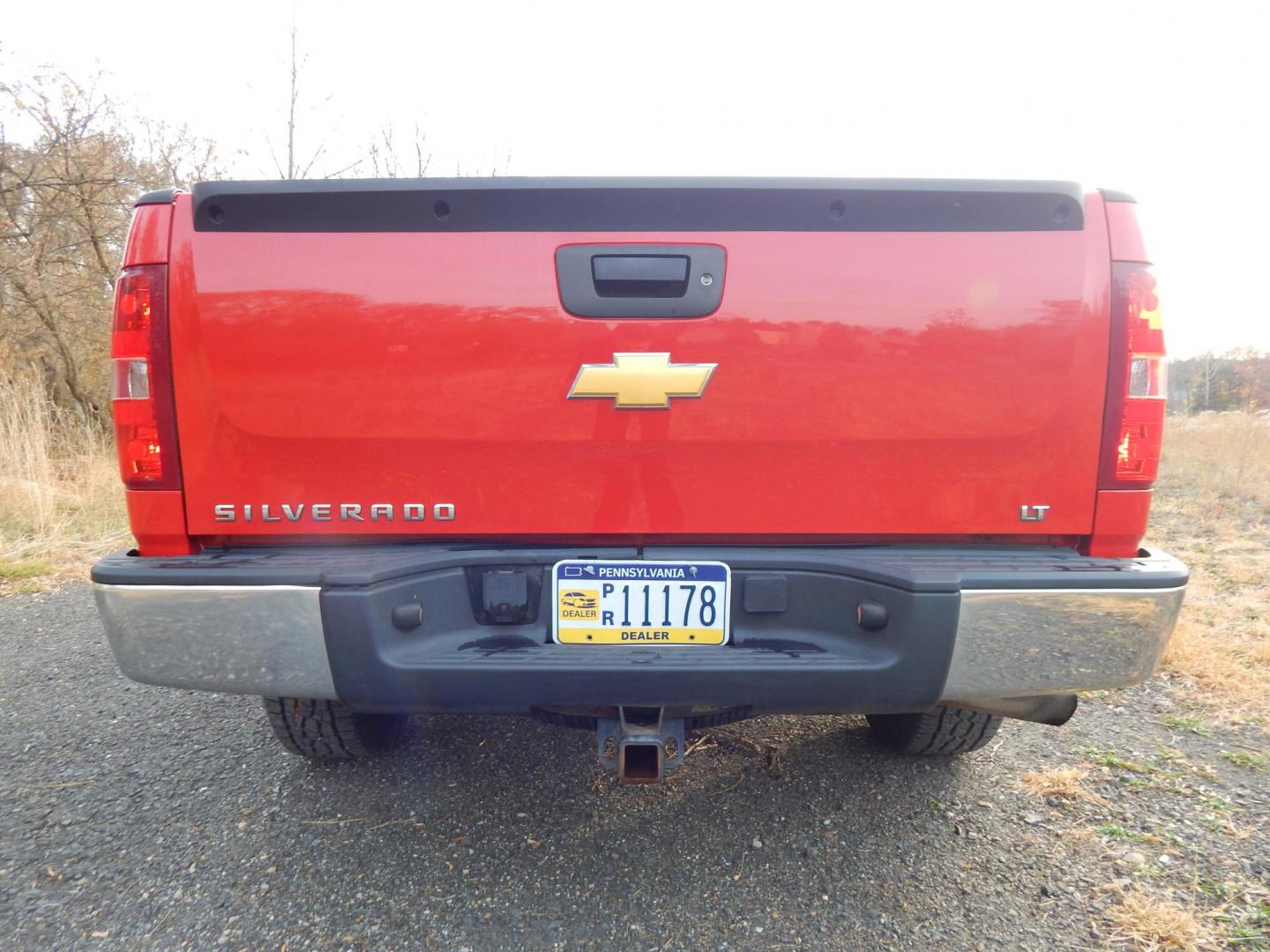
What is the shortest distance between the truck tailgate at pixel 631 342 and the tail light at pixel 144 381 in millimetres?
37

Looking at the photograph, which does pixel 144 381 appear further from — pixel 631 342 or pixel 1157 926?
pixel 1157 926

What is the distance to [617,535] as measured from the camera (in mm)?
1691

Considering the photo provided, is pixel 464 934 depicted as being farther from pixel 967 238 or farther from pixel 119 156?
pixel 119 156

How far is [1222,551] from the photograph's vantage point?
20.2ft

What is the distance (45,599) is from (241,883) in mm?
3770

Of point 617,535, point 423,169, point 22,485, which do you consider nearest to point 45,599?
point 22,485

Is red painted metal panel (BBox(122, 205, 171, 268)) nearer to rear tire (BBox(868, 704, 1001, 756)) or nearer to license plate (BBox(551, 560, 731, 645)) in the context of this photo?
license plate (BBox(551, 560, 731, 645))

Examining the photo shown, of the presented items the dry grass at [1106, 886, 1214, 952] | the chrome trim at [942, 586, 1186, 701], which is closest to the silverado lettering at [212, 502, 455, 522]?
the chrome trim at [942, 586, 1186, 701]

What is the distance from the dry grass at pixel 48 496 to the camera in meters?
5.28

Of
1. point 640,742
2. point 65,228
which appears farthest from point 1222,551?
point 65,228

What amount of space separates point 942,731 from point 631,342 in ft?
5.22

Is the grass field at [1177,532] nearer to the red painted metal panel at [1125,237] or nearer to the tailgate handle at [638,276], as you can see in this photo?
the red painted metal panel at [1125,237]

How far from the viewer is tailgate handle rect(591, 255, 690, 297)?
161 cm

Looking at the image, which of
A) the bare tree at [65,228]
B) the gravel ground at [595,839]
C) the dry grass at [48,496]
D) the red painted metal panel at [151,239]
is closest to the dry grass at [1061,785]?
the gravel ground at [595,839]
